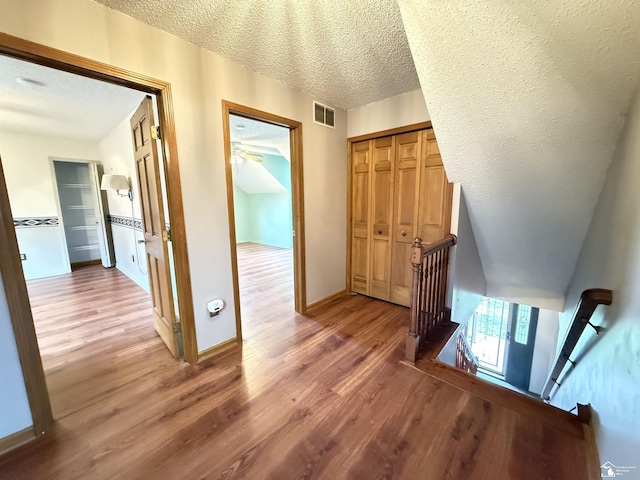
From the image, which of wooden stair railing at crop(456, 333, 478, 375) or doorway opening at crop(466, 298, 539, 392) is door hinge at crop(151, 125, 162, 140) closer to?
wooden stair railing at crop(456, 333, 478, 375)

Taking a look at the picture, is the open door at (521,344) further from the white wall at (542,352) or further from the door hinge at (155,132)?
the door hinge at (155,132)

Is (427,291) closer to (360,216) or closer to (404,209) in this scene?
(404,209)

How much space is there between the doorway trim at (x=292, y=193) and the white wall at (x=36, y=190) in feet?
13.9

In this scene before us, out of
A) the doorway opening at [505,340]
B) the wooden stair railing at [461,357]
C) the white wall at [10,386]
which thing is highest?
the white wall at [10,386]

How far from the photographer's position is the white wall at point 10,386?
1226 mm

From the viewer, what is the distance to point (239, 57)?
6.15ft

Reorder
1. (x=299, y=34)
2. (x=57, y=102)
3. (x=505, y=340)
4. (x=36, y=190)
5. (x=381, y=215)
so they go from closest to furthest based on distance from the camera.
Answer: (x=299, y=34), (x=57, y=102), (x=381, y=215), (x=36, y=190), (x=505, y=340)

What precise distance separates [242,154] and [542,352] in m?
6.86

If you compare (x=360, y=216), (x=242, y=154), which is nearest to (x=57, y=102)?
(x=242, y=154)

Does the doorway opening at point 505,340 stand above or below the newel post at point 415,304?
below

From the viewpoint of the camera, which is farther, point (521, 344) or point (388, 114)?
point (521, 344)

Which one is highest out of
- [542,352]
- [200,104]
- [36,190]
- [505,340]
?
[200,104]

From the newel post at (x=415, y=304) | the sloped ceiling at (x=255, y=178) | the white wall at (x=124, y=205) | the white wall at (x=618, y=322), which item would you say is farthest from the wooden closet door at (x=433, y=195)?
the sloped ceiling at (x=255, y=178)

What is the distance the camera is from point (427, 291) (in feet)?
6.95
